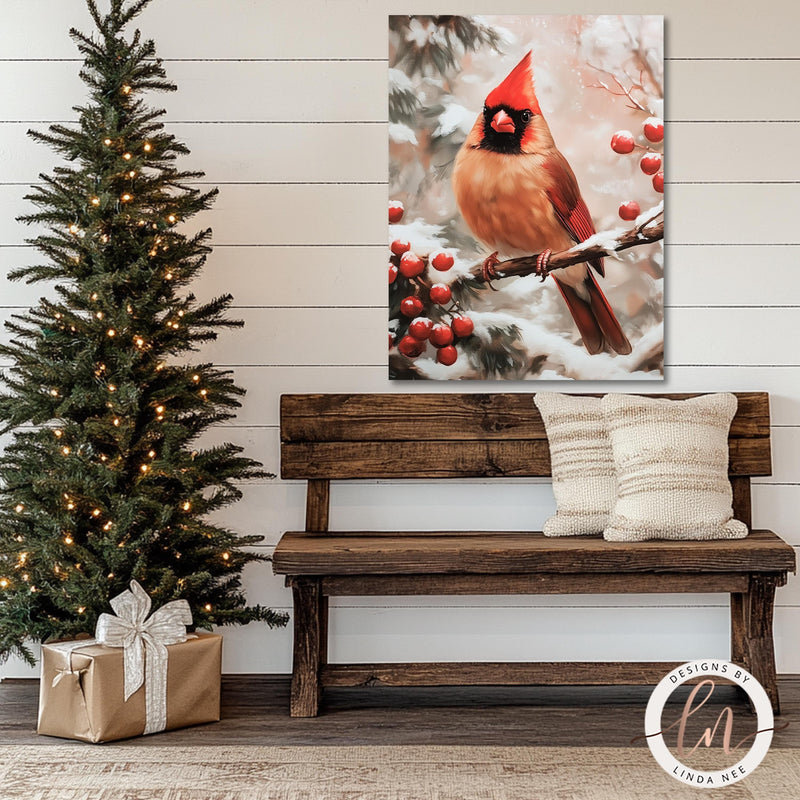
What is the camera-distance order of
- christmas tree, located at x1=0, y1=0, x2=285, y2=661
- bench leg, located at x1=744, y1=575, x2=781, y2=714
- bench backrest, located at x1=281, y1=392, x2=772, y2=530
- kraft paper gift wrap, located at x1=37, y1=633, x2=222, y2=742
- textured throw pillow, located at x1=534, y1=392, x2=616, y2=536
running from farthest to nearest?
bench backrest, located at x1=281, y1=392, x2=772, y2=530
textured throw pillow, located at x1=534, y1=392, x2=616, y2=536
bench leg, located at x1=744, y1=575, x2=781, y2=714
christmas tree, located at x1=0, y1=0, x2=285, y2=661
kraft paper gift wrap, located at x1=37, y1=633, x2=222, y2=742

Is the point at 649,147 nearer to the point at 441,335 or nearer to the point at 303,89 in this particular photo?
the point at 441,335

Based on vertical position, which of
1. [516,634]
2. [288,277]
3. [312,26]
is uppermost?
[312,26]

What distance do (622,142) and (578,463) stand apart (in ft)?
3.26

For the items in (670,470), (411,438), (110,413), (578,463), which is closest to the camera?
(110,413)

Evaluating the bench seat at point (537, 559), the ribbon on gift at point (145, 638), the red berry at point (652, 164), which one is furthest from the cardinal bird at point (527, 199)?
the ribbon on gift at point (145, 638)

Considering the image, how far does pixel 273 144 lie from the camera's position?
2.88m

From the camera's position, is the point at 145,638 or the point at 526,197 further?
the point at 526,197

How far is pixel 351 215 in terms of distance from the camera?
2.88 m

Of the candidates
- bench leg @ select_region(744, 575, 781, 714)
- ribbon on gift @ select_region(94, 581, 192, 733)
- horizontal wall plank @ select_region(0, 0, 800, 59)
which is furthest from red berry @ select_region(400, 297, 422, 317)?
bench leg @ select_region(744, 575, 781, 714)

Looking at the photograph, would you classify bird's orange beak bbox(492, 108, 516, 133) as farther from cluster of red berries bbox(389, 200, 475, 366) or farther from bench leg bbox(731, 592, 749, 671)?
bench leg bbox(731, 592, 749, 671)

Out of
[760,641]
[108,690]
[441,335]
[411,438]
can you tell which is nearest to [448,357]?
[441,335]

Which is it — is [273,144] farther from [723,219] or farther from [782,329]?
[782,329]

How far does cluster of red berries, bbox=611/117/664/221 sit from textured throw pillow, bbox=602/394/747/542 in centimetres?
71

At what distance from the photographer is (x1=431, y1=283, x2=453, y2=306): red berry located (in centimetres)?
286
